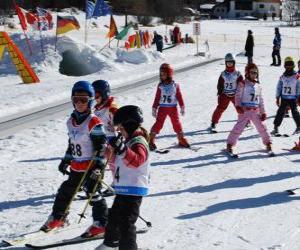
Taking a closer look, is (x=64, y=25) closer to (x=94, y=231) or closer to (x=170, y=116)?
(x=170, y=116)

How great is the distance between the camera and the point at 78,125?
5.61 metres

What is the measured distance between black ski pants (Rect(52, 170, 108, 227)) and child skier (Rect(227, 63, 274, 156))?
4.48 metres

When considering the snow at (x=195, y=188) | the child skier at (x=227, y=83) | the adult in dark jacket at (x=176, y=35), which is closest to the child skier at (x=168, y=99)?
the snow at (x=195, y=188)

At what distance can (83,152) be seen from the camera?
5.64 meters

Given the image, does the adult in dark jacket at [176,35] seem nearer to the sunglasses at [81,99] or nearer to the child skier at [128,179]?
the sunglasses at [81,99]

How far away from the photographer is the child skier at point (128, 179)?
14.7 ft

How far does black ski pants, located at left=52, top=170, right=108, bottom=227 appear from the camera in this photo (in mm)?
5602

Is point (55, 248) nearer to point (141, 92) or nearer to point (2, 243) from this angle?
point (2, 243)

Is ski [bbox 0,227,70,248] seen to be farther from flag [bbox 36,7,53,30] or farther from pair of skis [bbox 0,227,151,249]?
flag [bbox 36,7,53,30]

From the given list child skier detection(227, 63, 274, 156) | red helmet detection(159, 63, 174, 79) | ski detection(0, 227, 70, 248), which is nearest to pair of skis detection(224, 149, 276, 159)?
child skier detection(227, 63, 274, 156)

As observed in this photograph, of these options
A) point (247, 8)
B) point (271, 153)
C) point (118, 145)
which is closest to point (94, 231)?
point (118, 145)

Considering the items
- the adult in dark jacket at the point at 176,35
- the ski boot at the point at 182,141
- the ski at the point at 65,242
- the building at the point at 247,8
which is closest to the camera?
the ski at the point at 65,242

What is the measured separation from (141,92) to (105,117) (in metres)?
11.0

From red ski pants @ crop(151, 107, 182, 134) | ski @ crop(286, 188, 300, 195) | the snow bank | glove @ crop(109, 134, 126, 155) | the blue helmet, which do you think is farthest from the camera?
the snow bank
